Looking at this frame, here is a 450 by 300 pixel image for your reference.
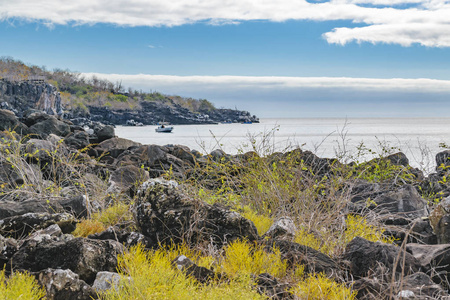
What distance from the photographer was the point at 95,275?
15.4 ft

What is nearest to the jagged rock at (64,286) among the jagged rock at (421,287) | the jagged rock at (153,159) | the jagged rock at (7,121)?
the jagged rock at (421,287)

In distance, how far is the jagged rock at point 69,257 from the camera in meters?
4.64

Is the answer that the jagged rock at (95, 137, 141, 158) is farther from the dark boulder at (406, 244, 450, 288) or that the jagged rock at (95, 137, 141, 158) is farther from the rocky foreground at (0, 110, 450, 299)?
the dark boulder at (406, 244, 450, 288)

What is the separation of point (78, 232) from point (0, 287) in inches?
97.0

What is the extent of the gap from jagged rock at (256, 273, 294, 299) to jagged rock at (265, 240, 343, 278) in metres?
0.42

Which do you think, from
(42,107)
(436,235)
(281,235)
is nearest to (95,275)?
(281,235)

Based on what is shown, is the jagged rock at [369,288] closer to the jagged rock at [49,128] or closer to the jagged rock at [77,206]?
the jagged rock at [77,206]

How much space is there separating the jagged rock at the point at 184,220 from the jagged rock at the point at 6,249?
1506 millimetres

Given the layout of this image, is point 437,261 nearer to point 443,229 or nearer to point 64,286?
point 443,229

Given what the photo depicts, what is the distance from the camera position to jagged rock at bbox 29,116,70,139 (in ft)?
79.3

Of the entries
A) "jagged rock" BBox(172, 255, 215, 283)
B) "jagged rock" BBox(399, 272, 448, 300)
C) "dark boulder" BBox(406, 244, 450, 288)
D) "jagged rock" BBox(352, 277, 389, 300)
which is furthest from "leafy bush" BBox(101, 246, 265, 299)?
"dark boulder" BBox(406, 244, 450, 288)

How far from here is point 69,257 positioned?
15.3 feet

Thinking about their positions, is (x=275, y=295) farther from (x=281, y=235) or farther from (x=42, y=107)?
(x=42, y=107)

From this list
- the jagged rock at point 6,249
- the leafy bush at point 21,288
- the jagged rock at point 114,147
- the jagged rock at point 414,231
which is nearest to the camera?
the leafy bush at point 21,288
